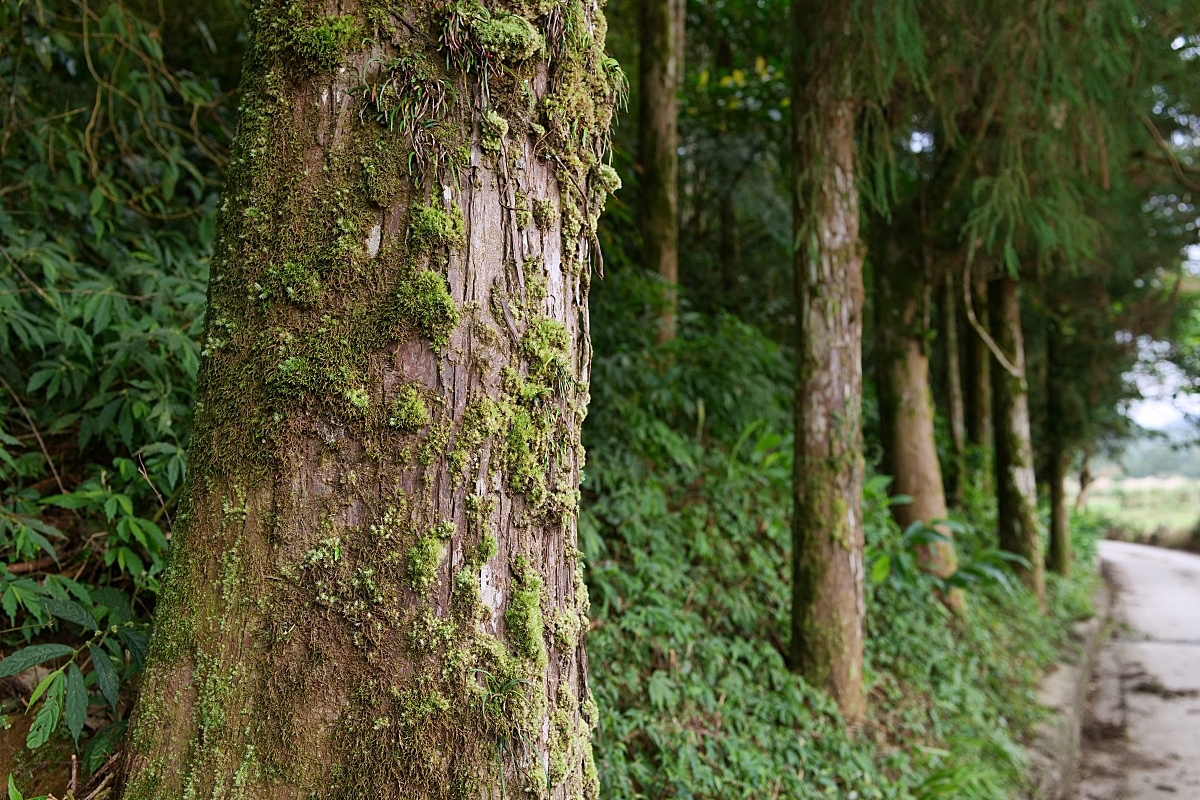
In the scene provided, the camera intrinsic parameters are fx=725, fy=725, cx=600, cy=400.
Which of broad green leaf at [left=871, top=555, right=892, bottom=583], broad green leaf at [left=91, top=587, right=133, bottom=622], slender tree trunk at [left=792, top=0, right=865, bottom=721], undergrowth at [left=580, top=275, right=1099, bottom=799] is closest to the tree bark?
undergrowth at [left=580, top=275, right=1099, bottom=799]

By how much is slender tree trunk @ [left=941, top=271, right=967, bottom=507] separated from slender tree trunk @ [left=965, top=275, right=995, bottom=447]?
0.85 ft

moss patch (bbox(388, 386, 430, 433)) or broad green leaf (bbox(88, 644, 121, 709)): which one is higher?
moss patch (bbox(388, 386, 430, 433))

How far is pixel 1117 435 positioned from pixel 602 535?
42.7 feet

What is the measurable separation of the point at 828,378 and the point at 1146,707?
547 centimetres

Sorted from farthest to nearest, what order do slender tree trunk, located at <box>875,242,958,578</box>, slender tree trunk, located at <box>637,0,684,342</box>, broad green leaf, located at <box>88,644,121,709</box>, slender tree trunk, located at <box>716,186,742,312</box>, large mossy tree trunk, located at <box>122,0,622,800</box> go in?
slender tree trunk, located at <box>716,186,742,312</box>
slender tree trunk, located at <box>875,242,958,578</box>
slender tree trunk, located at <box>637,0,684,342</box>
broad green leaf, located at <box>88,644,121,709</box>
large mossy tree trunk, located at <box>122,0,622,800</box>

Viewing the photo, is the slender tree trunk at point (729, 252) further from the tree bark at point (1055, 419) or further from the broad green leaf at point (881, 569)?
the tree bark at point (1055, 419)

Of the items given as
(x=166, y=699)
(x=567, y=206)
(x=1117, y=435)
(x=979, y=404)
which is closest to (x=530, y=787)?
(x=166, y=699)

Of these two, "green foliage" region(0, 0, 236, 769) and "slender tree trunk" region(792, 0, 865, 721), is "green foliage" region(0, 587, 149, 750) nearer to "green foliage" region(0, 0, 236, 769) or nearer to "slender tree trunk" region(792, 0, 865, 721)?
"green foliage" region(0, 0, 236, 769)

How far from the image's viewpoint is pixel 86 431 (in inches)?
97.3

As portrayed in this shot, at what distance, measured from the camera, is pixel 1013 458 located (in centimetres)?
858

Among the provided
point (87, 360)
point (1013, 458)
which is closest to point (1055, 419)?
point (1013, 458)

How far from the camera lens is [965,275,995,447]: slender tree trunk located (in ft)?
33.0

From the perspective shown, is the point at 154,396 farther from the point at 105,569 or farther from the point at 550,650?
the point at 550,650

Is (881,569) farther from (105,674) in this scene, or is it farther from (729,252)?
(729,252)
